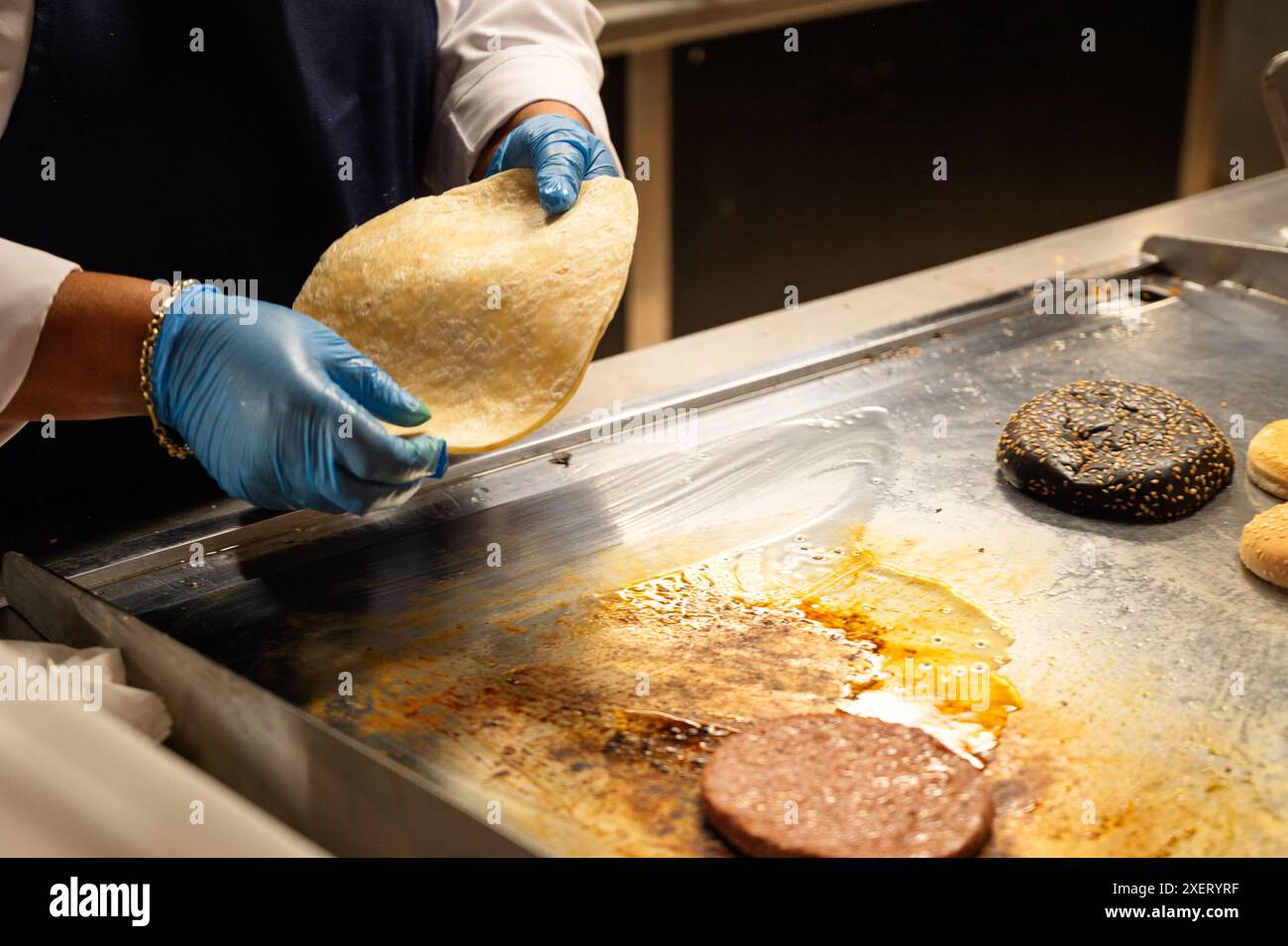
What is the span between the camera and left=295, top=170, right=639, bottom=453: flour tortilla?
4.01 ft

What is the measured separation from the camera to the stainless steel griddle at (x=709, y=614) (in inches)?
39.2

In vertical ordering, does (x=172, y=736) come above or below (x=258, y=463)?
below

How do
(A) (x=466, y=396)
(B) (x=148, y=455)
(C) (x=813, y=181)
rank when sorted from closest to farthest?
(A) (x=466, y=396)
(B) (x=148, y=455)
(C) (x=813, y=181)

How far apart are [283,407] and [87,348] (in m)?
0.21

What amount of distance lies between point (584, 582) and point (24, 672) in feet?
1.64

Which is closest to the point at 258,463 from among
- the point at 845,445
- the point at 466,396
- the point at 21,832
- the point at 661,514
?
the point at 466,396

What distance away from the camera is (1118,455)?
4.75 ft

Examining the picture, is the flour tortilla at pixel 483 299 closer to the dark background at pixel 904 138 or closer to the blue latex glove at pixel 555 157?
the blue latex glove at pixel 555 157

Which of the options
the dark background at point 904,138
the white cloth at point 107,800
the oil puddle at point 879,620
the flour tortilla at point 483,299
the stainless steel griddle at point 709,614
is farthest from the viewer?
the dark background at point 904,138

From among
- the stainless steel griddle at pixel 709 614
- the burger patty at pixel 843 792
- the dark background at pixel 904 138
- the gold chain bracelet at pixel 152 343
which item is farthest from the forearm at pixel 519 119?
the dark background at pixel 904 138

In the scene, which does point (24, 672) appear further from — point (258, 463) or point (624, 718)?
point (624, 718)

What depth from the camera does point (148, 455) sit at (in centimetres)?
148

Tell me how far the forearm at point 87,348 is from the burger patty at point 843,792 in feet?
2.05

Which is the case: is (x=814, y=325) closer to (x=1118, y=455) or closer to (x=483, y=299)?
(x=1118, y=455)
